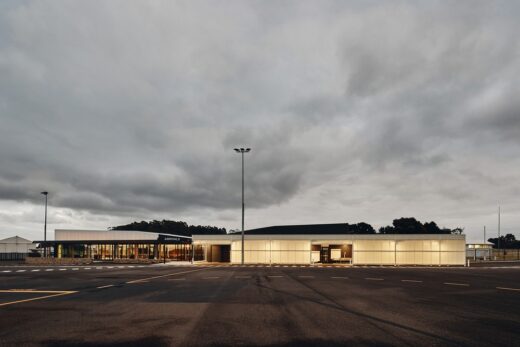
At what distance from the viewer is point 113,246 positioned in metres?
69.9

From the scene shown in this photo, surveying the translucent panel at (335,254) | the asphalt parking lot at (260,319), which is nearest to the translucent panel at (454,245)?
the translucent panel at (335,254)

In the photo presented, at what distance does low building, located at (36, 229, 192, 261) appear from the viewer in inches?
2721

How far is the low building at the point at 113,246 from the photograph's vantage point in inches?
2721

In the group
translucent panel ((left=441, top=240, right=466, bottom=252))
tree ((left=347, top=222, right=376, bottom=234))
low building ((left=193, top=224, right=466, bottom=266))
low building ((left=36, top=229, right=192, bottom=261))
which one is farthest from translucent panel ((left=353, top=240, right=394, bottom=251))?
tree ((left=347, top=222, right=376, bottom=234))

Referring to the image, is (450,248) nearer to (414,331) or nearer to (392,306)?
(392,306)

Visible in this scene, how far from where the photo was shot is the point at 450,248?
51.9 metres

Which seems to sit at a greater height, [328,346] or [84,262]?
[328,346]

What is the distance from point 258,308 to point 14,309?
8.56 m

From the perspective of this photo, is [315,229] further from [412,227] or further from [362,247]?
[412,227]

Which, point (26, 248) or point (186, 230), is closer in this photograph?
point (26, 248)

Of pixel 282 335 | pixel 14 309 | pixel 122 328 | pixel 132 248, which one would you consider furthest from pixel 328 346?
pixel 132 248

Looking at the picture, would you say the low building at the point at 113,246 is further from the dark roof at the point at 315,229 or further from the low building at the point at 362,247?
the dark roof at the point at 315,229

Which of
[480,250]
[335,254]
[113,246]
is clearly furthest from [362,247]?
[480,250]

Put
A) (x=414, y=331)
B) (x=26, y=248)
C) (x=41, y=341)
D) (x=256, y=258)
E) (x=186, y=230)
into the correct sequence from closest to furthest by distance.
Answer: (x=41, y=341)
(x=414, y=331)
(x=256, y=258)
(x=26, y=248)
(x=186, y=230)
